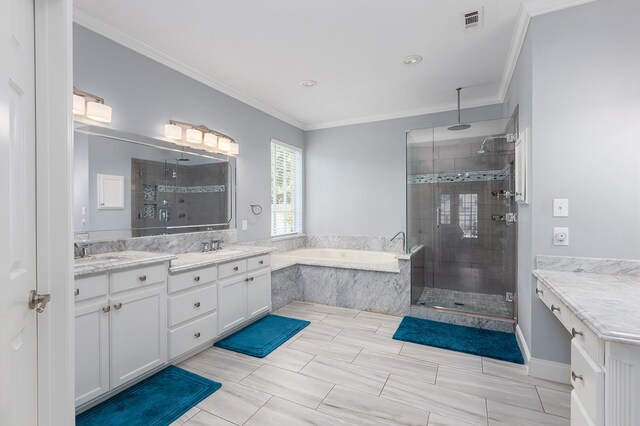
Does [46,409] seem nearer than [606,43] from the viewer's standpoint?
Yes

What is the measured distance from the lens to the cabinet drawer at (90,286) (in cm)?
176

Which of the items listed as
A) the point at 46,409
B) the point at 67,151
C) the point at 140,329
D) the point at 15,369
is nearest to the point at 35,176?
the point at 67,151

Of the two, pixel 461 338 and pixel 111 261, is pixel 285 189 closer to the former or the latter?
pixel 111 261

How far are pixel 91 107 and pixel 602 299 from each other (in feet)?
11.2

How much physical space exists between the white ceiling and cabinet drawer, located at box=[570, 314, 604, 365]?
6.94ft

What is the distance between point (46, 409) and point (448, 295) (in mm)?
3784

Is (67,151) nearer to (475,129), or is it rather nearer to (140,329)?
(140,329)

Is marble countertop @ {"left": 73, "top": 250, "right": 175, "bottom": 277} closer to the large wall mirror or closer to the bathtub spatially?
the large wall mirror

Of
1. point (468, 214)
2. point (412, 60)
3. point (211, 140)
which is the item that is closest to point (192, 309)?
point (211, 140)

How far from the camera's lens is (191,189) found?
10.4ft

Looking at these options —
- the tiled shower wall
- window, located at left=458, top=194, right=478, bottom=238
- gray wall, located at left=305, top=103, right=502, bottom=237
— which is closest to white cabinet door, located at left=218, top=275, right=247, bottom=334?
the tiled shower wall

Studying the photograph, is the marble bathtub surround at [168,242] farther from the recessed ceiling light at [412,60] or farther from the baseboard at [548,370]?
the baseboard at [548,370]

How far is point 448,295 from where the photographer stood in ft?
12.4

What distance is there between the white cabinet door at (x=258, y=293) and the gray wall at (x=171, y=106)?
70cm
